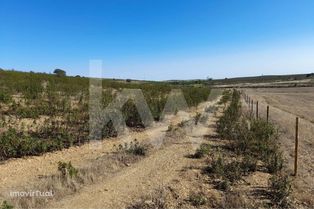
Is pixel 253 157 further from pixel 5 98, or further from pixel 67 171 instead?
pixel 5 98

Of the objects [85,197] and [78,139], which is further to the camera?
[78,139]

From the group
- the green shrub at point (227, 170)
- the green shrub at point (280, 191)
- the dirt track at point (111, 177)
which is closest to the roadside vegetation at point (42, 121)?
the dirt track at point (111, 177)

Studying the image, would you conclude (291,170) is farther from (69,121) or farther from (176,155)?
(69,121)

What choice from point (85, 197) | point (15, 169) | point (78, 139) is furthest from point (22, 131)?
point (85, 197)

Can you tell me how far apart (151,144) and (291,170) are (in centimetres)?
353

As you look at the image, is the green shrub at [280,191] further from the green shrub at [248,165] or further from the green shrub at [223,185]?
the green shrub at [248,165]

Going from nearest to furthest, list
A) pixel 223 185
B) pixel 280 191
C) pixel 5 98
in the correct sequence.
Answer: pixel 280 191, pixel 223 185, pixel 5 98

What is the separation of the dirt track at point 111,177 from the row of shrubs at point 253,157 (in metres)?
1.02

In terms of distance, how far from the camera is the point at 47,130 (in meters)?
9.55

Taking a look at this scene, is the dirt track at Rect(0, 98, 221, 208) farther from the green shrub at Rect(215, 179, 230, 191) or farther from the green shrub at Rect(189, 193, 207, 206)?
the green shrub at Rect(215, 179, 230, 191)

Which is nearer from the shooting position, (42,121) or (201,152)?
(201,152)

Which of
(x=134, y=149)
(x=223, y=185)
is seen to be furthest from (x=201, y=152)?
(x=223, y=185)

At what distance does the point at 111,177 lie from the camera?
6953 mm

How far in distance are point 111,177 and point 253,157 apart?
355cm
